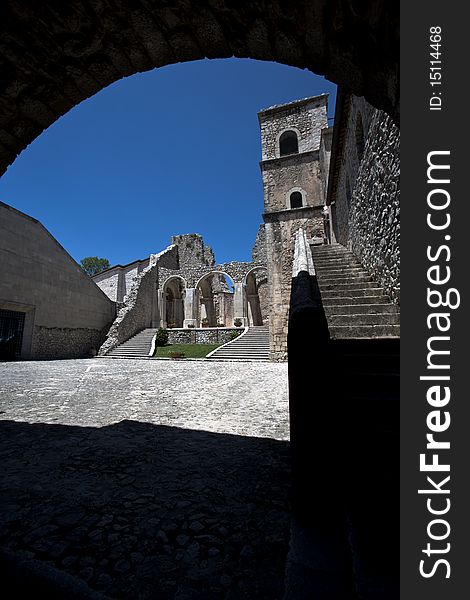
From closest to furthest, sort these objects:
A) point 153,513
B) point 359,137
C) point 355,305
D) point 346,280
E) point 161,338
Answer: point 153,513, point 355,305, point 346,280, point 359,137, point 161,338

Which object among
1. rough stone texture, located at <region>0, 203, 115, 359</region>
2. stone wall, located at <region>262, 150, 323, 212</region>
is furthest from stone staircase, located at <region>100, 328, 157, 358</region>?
stone wall, located at <region>262, 150, 323, 212</region>

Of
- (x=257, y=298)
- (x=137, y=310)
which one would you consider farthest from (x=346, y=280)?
(x=257, y=298)

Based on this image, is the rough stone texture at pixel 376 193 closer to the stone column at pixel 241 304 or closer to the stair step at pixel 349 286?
the stair step at pixel 349 286

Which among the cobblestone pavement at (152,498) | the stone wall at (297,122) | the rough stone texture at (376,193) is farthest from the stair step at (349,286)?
the stone wall at (297,122)

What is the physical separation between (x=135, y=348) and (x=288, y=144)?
54.0 ft

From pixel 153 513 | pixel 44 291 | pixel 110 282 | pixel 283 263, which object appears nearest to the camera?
pixel 153 513

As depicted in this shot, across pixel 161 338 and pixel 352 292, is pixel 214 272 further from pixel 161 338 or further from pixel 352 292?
pixel 352 292

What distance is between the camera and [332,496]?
165cm

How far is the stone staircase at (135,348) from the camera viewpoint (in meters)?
16.6

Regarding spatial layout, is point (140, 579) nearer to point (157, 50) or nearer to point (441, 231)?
point (441, 231)

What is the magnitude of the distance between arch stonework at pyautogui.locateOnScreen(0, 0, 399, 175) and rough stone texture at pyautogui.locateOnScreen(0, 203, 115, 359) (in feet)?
46.1

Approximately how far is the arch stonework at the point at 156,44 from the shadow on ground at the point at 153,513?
263 centimetres

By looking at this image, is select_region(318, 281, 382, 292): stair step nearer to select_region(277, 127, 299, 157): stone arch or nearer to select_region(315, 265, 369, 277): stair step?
select_region(315, 265, 369, 277): stair step

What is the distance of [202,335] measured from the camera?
19.2 meters
